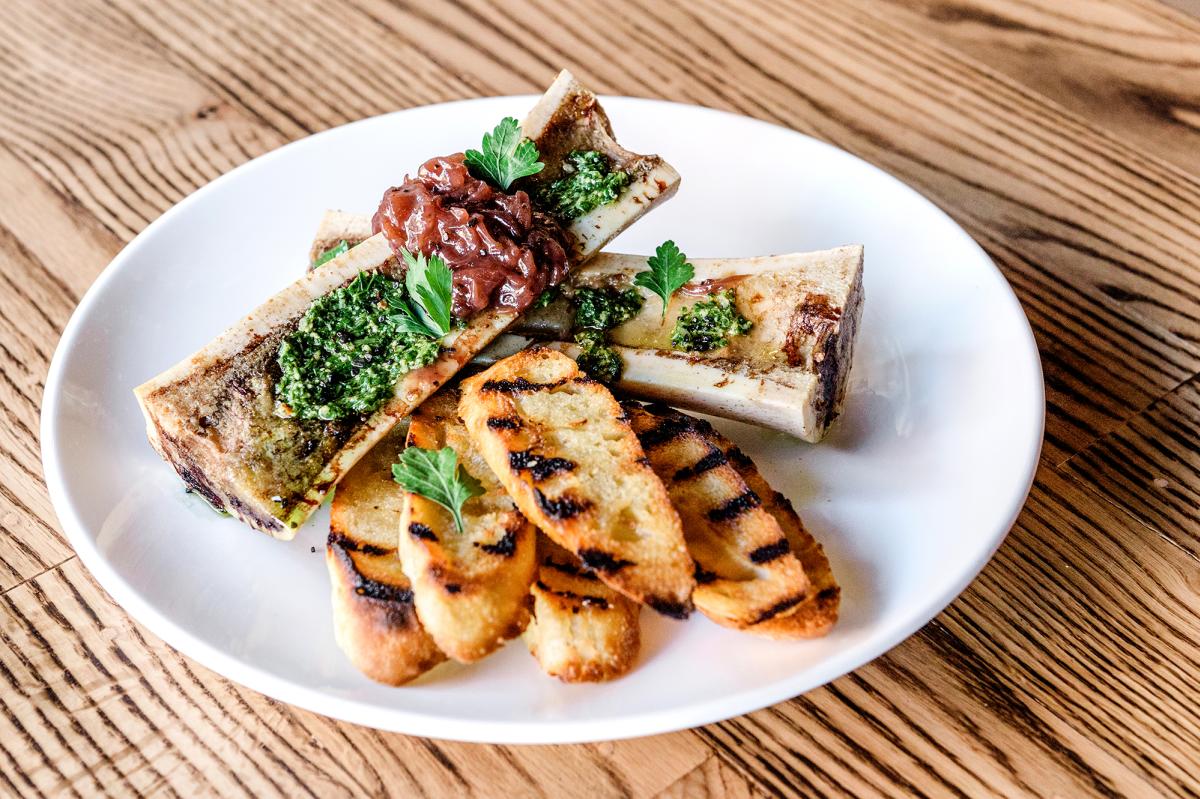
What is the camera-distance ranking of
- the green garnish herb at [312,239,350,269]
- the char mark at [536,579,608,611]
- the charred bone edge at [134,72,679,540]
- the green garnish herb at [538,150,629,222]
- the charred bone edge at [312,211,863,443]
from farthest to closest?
1. the green garnish herb at [312,239,350,269]
2. the green garnish herb at [538,150,629,222]
3. the charred bone edge at [312,211,863,443]
4. the charred bone edge at [134,72,679,540]
5. the char mark at [536,579,608,611]

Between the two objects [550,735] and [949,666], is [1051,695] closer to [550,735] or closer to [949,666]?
[949,666]

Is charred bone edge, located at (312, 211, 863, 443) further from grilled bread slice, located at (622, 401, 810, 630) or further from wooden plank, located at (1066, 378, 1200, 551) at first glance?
wooden plank, located at (1066, 378, 1200, 551)

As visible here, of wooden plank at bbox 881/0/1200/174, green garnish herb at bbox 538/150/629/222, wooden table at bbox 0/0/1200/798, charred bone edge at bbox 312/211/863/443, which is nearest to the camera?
wooden table at bbox 0/0/1200/798

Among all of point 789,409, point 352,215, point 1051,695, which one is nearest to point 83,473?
point 352,215

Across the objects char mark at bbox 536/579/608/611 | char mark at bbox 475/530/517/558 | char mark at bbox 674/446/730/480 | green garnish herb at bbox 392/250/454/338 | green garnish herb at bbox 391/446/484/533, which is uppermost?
green garnish herb at bbox 392/250/454/338

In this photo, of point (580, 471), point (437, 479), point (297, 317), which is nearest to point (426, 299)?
point (297, 317)

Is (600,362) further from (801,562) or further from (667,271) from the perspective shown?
(801,562)

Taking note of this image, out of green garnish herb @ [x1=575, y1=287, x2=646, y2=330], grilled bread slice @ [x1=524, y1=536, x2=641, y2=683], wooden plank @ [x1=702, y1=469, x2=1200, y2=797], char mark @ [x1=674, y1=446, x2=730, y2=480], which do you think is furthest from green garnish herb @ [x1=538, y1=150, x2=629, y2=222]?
wooden plank @ [x1=702, y1=469, x2=1200, y2=797]
